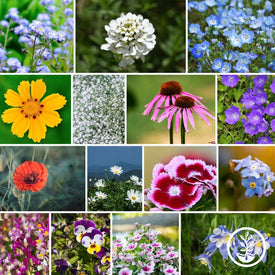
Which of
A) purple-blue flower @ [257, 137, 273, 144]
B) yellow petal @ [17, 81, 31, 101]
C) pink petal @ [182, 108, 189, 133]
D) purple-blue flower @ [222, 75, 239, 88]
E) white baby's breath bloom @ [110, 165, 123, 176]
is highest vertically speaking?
purple-blue flower @ [222, 75, 239, 88]

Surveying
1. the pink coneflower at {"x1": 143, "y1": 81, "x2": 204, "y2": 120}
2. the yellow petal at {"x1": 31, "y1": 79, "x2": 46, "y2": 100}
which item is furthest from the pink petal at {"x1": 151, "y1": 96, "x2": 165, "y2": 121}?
the yellow petal at {"x1": 31, "y1": 79, "x2": 46, "y2": 100}

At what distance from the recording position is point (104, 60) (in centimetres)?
189

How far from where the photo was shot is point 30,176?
191 centimetres

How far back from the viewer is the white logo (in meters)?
1.93

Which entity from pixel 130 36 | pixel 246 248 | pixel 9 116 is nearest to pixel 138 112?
pixel 130 36

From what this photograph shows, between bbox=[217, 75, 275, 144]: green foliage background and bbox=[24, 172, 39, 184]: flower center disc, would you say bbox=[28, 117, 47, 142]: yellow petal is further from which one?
bbox=[217, 75, 275, 144]: green foliage background

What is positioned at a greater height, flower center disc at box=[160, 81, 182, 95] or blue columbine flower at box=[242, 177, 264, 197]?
flower center disc at box=[160, 81, 182, 95]

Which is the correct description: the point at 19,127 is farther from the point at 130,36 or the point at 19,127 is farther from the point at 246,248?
the point at 246,248

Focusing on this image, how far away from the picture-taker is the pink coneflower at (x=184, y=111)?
74.4 inches

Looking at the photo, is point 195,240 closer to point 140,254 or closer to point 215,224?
point 215,224

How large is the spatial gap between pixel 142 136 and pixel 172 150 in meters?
0.13

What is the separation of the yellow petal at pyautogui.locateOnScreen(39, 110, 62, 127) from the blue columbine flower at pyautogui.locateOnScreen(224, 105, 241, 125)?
0.65 m

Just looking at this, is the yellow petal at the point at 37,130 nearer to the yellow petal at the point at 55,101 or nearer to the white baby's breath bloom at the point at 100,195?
the yellow petal at the point at 55,101

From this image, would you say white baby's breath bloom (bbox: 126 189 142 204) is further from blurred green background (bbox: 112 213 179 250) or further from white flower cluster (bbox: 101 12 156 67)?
white flower cluster (bbox: 101 12 156 67)
